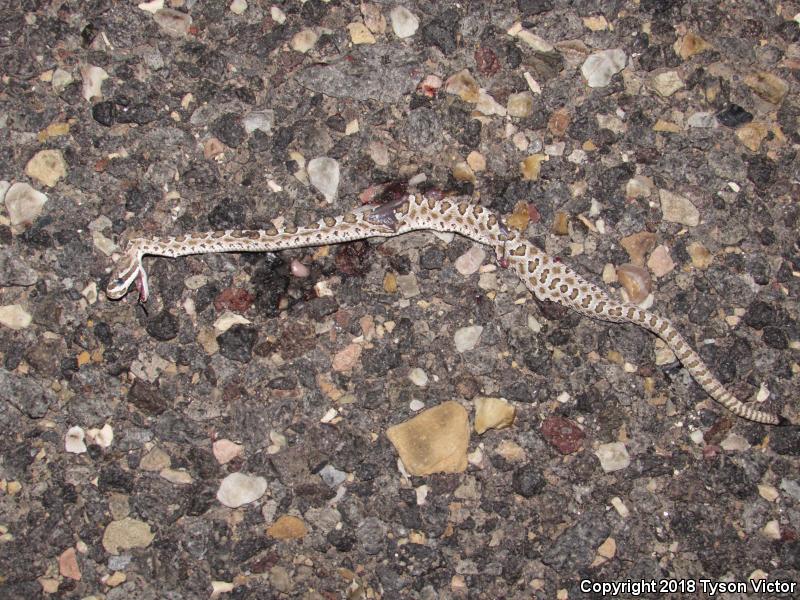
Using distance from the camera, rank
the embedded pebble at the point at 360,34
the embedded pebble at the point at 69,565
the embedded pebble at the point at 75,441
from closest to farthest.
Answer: the embedded pebble at the point at 69,565, the embedded pebble at the point at 75,441, the embedded pebble at the point at 360,34

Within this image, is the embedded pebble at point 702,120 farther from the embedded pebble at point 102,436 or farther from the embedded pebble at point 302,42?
the embedded pebble at point 102,436

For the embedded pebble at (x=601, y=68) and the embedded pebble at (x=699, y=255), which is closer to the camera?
the embedded pebble at (x=699, y=255)

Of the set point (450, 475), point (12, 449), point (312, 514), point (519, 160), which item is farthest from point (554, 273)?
point (12, 449)

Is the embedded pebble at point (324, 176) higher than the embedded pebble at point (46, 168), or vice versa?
the embedded pebble at point (324, 176)

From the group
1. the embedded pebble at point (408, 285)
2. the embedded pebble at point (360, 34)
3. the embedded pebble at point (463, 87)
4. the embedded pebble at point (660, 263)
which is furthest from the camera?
the embedded pebble at point (360, 34)

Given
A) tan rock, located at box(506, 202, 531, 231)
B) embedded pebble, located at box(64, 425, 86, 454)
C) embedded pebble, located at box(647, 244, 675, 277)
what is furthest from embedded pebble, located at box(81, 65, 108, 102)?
embedded pebble, located at box(647, 244, 675, 277)

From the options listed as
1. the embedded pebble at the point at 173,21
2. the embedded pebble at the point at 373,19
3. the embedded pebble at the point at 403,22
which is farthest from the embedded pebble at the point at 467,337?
the embedded pebble at the point at 173,21
